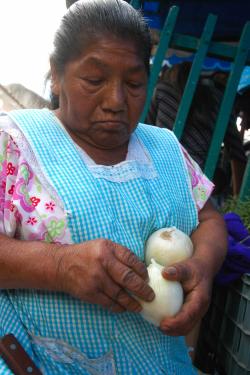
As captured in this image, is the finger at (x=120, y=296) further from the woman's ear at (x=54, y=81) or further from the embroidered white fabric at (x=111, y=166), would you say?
the woman's ear at (x=54, y=81)

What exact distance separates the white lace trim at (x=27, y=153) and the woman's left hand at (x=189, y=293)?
368mm

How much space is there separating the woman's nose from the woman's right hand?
443 mm

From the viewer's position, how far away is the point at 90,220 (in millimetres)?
1271

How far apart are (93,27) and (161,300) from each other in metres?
0.80

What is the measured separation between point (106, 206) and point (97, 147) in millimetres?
241

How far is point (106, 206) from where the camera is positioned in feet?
4.29

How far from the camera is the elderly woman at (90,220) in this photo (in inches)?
45.3

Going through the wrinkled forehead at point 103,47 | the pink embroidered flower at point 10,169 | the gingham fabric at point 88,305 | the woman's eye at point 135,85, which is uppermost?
the wrinkled forehead at point 103,47

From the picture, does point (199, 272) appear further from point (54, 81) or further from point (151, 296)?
point (54, 81)

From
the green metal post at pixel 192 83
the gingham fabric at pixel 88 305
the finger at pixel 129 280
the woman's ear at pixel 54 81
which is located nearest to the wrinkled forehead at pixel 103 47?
the woman's ear at pixel 54 81

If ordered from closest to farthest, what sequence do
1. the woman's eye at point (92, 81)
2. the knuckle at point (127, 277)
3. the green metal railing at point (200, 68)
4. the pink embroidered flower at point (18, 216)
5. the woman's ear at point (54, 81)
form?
the knuckle at point (127, 277)
the pink embroidered flower at point (18, 216)
the woman's eye at point (92, 81)
the woman's ear at point (54, 81)
the green metal railing at point (200, 68)

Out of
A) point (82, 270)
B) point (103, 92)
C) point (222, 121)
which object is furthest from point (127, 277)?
point (222, 121)

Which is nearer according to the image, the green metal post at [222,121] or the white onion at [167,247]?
the white onion at [167,247]

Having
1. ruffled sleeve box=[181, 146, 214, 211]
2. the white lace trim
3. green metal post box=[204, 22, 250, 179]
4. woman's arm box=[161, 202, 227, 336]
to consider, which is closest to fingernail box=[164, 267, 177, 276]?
woman's arm box=[161, 202, 227, 336]
